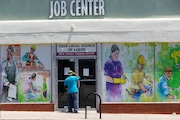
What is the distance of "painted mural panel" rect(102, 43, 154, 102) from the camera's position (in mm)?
17062

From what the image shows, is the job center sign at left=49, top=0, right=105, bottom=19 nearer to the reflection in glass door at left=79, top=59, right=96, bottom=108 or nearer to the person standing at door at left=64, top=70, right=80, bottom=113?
the reflection in glass door at left=79, top=59, right=96, bottom=108

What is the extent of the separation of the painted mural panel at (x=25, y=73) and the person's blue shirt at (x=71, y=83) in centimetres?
119

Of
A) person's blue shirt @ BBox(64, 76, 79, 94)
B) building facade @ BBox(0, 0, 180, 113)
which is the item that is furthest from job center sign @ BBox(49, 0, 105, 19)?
person's blue shirt @ BBox(64, 76, 79, 94)

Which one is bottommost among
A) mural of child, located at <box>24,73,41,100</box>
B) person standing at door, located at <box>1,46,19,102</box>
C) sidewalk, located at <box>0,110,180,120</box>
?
sidewalk, located at <box>0,110,180,120</box>

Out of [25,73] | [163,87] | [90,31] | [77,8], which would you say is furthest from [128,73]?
[25,73]

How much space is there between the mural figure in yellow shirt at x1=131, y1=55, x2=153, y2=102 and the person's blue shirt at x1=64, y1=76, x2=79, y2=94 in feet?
7.81

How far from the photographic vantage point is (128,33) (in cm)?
1695

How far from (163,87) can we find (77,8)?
489 cm

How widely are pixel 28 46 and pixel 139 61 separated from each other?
188 inches

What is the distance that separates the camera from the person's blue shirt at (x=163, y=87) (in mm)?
A: 16984

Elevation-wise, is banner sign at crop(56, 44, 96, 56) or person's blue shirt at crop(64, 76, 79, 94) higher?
banner sign at crop(56, 44, 96, 56)

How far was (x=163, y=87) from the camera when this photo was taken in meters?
17.0

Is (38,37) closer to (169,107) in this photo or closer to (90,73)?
(90,73)

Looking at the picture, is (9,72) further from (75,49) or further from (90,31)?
(90,31)
